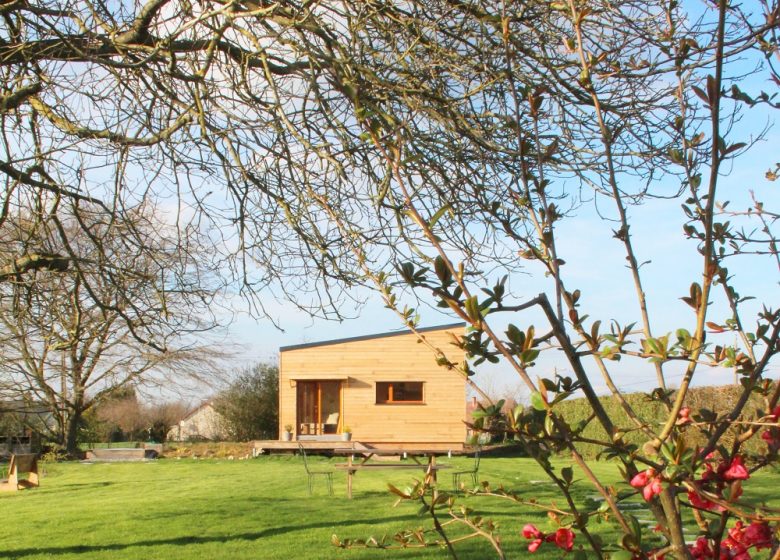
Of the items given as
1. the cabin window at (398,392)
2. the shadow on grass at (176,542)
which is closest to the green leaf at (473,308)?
the shadow on grass at (176,542)

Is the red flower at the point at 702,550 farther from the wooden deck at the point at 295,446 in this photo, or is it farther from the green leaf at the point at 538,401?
the wooden deck at the point at 295,446

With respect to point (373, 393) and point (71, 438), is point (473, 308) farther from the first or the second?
point (71, 438)

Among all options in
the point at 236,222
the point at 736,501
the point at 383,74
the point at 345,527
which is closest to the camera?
the point at 736,501

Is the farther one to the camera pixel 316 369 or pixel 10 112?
pixel 316 369

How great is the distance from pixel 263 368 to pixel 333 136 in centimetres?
2450

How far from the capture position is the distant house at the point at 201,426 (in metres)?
28.7

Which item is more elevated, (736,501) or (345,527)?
(736,501)

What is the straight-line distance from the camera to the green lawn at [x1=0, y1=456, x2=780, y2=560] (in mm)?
7188

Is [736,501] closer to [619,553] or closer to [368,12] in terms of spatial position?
[619,553]

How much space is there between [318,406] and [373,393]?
209cm

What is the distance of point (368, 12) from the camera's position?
3719 mm

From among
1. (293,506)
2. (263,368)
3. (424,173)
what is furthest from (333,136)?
(263,368)

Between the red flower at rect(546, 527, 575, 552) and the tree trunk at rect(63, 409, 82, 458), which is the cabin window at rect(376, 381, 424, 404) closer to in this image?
the tree trunk at rect(63, 409, 82, 458)

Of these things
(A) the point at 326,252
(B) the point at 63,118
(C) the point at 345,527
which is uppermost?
(B) the point at 63,118
